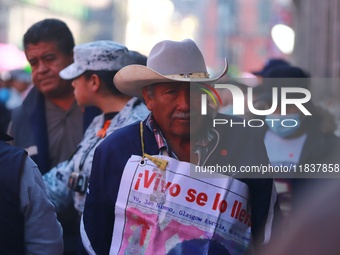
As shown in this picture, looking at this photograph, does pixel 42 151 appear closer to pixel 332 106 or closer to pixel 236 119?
pixel 236 119

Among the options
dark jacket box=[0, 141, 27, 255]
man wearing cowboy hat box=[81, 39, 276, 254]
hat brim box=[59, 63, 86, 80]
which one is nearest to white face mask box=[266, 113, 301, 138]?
hat brim box=[59, 63, 86, 80]

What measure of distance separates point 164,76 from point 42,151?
2065mm

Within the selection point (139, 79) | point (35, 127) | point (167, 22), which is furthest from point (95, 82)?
point (167, 22)

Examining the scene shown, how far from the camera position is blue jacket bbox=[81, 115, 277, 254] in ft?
13.2

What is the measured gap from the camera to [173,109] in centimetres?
404

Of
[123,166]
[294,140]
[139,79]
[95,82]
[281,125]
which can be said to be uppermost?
[139,79]

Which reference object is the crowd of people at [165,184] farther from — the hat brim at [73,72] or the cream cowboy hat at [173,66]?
the hat brim at [73,72]

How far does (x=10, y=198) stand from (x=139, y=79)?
0.86 m

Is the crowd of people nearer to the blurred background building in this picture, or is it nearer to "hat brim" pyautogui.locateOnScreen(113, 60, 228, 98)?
"hat brim" pyautogui.locateOnScreen(113, 60, 228, 98)

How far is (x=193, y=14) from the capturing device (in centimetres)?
9669

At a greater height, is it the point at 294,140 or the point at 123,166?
the point at 123,166

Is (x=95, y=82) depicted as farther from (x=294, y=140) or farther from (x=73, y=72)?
(x=294, y=140)

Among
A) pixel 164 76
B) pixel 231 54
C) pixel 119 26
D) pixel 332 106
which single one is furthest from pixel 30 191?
pixel 119 26

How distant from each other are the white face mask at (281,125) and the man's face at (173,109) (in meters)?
1.78
